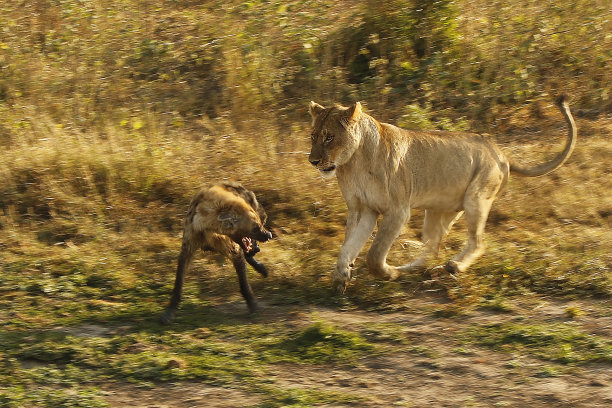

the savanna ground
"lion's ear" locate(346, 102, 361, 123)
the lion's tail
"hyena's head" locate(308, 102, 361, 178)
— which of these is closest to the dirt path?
the savanna ground

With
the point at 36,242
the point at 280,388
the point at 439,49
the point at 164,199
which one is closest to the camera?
the point at 280,388

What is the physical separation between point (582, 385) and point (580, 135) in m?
4.95

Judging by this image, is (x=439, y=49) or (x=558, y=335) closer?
(x=558, y=335)

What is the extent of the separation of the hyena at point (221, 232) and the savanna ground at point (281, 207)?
0.73 ft

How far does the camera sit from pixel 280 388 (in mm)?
5473

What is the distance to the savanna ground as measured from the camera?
570 centimetres

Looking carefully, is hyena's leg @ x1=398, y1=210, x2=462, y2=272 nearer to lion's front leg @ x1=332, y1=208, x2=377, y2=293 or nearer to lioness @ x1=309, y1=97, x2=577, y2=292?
lioness @ x1=309, y1=97, x2=577, y2=292

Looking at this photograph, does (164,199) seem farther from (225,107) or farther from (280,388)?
(280,388)

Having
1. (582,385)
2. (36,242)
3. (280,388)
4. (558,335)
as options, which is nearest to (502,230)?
(558,335)

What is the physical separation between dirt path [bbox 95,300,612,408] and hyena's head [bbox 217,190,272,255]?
3.57 ft

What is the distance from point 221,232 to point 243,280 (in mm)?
406

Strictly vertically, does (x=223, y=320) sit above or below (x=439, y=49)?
below

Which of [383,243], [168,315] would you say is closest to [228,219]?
[168,315]

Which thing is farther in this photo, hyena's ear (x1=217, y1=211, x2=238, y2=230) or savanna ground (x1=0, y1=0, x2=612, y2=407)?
hyena's ear (x1=217, y1=211, x2=238, y2=230)
